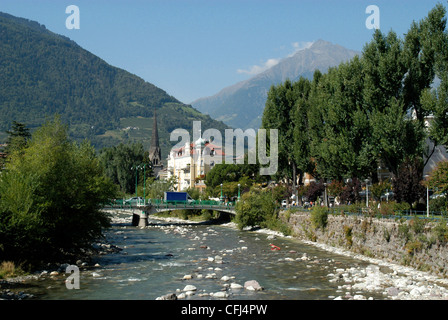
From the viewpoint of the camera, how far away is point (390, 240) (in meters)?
34.0

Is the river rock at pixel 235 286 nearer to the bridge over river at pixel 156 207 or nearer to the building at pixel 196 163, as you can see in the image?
the bridge over river at pixel 156 207

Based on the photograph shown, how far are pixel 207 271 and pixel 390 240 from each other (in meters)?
13.0

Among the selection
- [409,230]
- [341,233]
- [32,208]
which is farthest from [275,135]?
[32,208]

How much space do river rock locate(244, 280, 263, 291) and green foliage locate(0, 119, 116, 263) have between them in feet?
42.1

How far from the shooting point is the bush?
4753 centimetres

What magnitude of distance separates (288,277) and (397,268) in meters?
7.10

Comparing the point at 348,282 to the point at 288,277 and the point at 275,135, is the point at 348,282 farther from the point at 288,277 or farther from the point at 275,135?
the point at 275,135

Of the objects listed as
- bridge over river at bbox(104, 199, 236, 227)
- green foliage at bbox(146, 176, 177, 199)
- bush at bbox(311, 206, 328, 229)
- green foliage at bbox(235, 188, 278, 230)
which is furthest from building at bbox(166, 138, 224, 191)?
bush at bbox(311, 206, 328, 229)

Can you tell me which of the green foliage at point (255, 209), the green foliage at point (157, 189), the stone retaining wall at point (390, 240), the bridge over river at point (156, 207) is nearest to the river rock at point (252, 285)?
the stone retaining wall at point (390, 240)

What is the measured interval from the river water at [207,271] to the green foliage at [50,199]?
256 cm

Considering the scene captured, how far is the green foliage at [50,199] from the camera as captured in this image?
29016 millimetres

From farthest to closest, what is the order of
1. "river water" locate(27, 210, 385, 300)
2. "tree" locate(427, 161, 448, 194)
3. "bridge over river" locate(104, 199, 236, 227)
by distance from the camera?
1. "bridge over river" locate(104, 199, 236, 227)
2. "tree" locate(427, 161, 448, 194)
3. "river water" locate(27, 210, 385, 300)

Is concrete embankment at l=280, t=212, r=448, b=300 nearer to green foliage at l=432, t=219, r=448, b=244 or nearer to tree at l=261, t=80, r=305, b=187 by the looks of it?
green foliage at l=432, t=219, r=448, b=244
